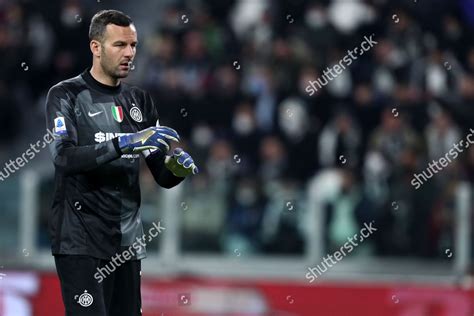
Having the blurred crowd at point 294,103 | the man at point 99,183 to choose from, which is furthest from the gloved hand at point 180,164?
the blurred crowd at point 294,103

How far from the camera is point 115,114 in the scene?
5.70 m

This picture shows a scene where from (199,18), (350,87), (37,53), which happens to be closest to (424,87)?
(350,87)

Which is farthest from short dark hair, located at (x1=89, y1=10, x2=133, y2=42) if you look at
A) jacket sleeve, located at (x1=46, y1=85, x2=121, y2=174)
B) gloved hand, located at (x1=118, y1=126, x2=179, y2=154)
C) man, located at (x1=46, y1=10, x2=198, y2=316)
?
gloved hand, located at (x1=118, y1=126, x2=179, y2=154)

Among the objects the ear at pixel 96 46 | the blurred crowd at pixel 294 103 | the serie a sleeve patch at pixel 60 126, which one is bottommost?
the serie a sleeve patch at pixel 60 126

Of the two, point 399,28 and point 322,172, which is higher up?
point 399,28

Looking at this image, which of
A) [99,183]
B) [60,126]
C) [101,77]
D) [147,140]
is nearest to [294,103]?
[101,77]

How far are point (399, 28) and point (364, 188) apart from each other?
10.3 ft

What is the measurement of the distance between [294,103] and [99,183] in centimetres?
752

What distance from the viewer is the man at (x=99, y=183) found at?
219 inches

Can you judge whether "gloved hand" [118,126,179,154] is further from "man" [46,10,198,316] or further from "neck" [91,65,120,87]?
"neck" [91,65,120,87]

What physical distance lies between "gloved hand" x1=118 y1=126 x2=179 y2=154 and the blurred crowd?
5.84 m

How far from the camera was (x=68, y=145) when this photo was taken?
5492 mm

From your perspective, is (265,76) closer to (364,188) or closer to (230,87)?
(230,87)

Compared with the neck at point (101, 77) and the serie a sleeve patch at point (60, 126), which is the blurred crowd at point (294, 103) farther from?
the serie a sleeve patch at point (60, 126)
